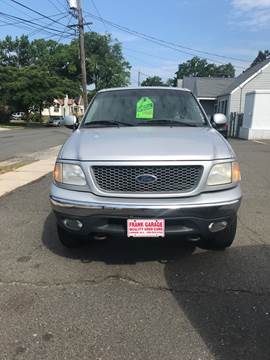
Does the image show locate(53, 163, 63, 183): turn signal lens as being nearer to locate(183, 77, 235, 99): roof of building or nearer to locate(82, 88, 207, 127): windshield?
locate(82, 88, 207, 127): windshield

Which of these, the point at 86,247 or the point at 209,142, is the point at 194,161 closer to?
the point at 209,142

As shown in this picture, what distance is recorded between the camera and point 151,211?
13.2ft

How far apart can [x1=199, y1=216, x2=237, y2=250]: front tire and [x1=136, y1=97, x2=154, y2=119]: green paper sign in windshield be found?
1.67 meters

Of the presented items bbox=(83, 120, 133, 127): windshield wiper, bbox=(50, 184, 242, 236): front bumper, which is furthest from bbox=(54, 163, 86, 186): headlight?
bbox=(83, 120, 133, 127): windshield wiper

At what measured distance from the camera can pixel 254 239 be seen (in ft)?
18.2

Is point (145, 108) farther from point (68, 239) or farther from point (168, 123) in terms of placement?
point (68, 239)

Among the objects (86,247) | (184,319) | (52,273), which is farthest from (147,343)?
(86,247)

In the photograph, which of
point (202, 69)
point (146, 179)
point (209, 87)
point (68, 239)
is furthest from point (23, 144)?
point (202, 69)

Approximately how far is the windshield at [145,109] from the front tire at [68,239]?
1.43 m

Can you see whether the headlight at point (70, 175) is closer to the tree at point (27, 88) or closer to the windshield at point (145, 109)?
the windshield at point (145, 109)

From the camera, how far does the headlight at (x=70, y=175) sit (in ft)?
14.1

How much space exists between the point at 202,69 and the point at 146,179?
122 meters

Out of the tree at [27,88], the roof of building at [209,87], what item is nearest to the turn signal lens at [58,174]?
the roof of building at [209,87]

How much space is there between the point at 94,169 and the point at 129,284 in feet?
3.61
